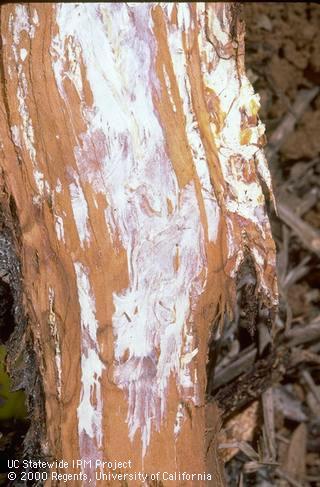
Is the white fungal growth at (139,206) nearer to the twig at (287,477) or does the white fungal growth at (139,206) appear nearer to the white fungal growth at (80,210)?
the white fungal growth at (80,210)

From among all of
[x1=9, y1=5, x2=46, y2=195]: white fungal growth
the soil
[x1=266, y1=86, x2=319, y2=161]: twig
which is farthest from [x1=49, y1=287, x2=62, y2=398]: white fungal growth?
[x1=266, y1=86, x2=319, y2=161]: twig

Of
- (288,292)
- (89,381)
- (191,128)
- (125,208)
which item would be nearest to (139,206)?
(125,208)

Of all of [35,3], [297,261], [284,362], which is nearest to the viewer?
[35,3]

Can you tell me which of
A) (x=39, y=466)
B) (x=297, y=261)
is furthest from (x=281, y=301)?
(x=39, y=466)

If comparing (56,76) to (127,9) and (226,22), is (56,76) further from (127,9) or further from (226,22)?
(226,22)

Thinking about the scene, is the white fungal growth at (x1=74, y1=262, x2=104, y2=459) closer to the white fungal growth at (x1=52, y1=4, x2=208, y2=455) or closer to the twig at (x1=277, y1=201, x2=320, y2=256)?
the white fungal growth at (x1=52, y1=4, x2=208, y2=455)

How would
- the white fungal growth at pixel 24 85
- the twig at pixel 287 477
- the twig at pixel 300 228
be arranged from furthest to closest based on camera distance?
the twig at pixel 300 228
the twig at pixel 287 477
the white fungal growth at pixel 24 85

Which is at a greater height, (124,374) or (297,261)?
(297,261)

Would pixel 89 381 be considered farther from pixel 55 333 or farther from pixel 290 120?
pixel 290 120

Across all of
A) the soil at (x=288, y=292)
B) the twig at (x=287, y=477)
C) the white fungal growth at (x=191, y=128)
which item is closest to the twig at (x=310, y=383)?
the soil at (x=288, y=292)
